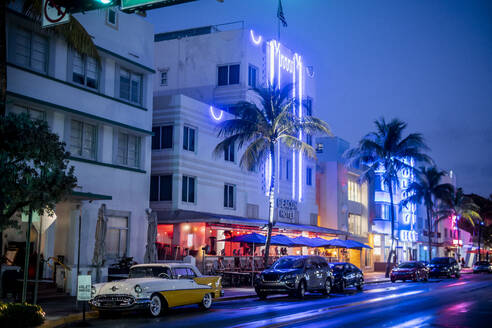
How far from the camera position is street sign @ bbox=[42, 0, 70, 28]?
10.8m

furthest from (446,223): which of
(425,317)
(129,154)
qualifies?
(425,317)

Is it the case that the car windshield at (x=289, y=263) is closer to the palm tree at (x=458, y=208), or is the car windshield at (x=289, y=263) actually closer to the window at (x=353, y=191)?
the window at (x=353, y=191)

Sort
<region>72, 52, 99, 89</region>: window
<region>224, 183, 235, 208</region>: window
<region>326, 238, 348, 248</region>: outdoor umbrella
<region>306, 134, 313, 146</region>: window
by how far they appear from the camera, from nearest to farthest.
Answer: <region>72, 52, 99, 89</region>: window → <region>224, 183, 235, 208</region>: window → <region>326, 238, 348, 248</region>: outdoor umbrella → <region>306, 134, 313, 146</region>: window

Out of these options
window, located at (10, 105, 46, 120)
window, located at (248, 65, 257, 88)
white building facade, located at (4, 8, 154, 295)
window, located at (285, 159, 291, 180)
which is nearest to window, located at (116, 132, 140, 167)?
white building facade, located at (4, 8, 154, 295)

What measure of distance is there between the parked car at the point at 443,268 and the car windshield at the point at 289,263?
25.1 metres

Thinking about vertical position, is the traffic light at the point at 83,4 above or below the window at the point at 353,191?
below

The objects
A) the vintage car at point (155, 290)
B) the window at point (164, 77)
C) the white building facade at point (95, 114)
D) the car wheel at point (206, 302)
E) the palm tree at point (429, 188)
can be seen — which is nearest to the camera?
the vintage car at point (155, 290)

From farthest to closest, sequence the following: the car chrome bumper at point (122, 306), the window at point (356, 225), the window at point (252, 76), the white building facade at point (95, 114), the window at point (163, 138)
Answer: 1. the window at point (356, 225)
2. the window at point (252, 76)
3. the window at point (163, 138)
4. the white building facade at point (95, 114)
5. the car chrome bumper at point (122, 306)

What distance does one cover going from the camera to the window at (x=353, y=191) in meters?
59.3

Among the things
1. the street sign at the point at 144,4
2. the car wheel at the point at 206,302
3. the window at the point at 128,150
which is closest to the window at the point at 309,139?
the window at the point at 128,150

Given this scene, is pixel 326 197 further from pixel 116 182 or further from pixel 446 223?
pixel 446 223

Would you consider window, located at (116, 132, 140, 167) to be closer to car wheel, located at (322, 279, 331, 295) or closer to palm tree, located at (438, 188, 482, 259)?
car wheel, located at (322, 279, 331, 295)

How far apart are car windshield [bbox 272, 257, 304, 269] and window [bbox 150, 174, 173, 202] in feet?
32.2

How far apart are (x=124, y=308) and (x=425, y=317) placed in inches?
345
